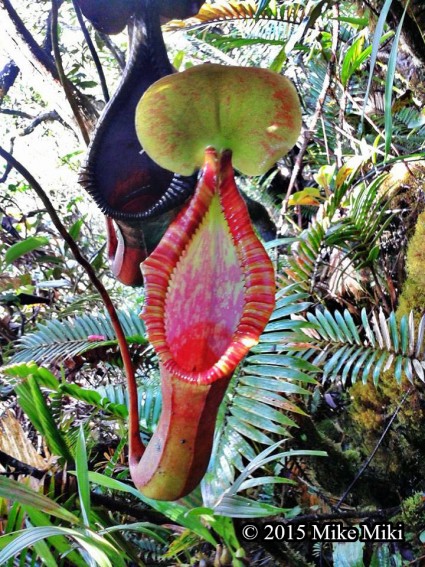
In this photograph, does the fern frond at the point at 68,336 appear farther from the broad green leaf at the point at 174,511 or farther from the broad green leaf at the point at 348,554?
the broad green leaf at the point at 348,554

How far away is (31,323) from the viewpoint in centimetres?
298

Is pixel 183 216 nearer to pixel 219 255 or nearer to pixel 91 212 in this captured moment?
pixel 219 255

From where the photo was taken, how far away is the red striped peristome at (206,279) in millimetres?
708

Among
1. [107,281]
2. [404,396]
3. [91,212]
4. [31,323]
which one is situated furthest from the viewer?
[91,212]

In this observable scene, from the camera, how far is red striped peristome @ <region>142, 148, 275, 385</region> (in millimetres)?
708

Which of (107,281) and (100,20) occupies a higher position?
(107,281)

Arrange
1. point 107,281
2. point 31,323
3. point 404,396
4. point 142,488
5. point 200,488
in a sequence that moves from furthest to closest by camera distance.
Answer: point 107,281 < point 31,323 < point 404,396 < point 200,488 < point 142,488

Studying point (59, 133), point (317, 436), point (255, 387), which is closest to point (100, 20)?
point (255, 387)

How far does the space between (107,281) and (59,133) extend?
186 cm

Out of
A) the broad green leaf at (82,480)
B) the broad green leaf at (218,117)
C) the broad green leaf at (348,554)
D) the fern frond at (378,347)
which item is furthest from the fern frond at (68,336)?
the broad green leaf at (218,117)

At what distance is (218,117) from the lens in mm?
718

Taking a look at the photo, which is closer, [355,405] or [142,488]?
[142,488]

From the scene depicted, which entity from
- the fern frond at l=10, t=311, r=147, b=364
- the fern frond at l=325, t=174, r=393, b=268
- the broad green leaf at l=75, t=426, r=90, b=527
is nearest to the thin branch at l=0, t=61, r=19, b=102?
the fern frond at l=10, t=311, r=147, b=364

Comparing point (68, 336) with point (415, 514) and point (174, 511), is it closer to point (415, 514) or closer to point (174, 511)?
point (174, 511)
